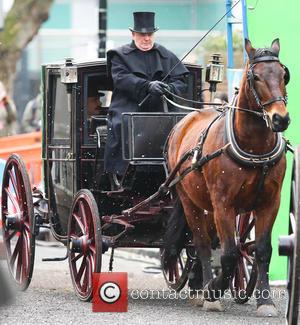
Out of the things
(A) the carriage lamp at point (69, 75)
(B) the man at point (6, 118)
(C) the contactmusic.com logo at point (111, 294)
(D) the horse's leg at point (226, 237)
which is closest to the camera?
(D) the horse's leg at point (226, 237)

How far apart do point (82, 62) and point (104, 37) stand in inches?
289

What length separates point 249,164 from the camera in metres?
8.95

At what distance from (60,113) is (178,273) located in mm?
1700

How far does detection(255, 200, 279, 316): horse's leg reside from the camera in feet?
30.3

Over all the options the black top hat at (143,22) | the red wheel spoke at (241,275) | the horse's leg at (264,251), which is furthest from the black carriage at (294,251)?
the black top hat at (143,22)

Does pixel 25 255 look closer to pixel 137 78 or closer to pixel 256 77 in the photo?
pixel 137 78

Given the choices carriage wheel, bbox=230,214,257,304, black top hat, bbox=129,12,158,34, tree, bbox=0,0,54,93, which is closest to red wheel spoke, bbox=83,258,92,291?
carriage wheel, bbox=230,214,257,304

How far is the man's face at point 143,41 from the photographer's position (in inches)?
410

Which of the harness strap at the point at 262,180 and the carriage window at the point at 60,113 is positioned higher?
the carriage window at the point at 60,113

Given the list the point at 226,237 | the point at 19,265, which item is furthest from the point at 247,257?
the point at 19,265

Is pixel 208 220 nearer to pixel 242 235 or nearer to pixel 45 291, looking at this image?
pixel 242 235

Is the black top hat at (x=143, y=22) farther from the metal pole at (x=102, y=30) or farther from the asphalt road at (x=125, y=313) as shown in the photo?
the metal pole at (x=102, y=30)

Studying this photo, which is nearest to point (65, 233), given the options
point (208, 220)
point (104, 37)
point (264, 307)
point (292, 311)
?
point (208, 220)

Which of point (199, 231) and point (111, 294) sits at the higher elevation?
point (199, 231)
